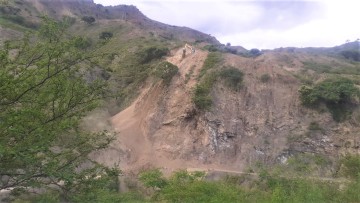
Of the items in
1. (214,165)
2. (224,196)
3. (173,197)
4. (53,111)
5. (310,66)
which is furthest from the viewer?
(310,66)

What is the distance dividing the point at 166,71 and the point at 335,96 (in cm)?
1600

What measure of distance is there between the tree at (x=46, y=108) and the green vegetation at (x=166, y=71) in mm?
33307

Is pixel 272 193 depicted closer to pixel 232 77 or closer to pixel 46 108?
pixel 46 108

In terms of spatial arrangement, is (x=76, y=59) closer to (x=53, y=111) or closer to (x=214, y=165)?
(x=53, y=111)

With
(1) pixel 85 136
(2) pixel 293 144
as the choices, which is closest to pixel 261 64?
(2) pixel 293 144

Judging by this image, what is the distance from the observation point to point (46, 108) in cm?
867

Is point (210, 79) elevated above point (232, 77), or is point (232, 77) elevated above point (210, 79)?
point (232, 77)

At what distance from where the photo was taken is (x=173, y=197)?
56.5 feet

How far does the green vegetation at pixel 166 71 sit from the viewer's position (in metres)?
42.8

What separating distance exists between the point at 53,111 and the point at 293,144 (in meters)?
33.3

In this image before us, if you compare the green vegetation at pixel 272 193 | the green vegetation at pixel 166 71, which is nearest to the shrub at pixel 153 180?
the green vegetation at pixel 272 193

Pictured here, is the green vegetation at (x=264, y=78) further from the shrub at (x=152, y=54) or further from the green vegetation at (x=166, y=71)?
the shrub at (x=152, y=54)

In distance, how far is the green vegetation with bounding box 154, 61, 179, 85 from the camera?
42.8m

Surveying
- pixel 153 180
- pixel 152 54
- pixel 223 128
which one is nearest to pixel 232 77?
pixel 223 128
